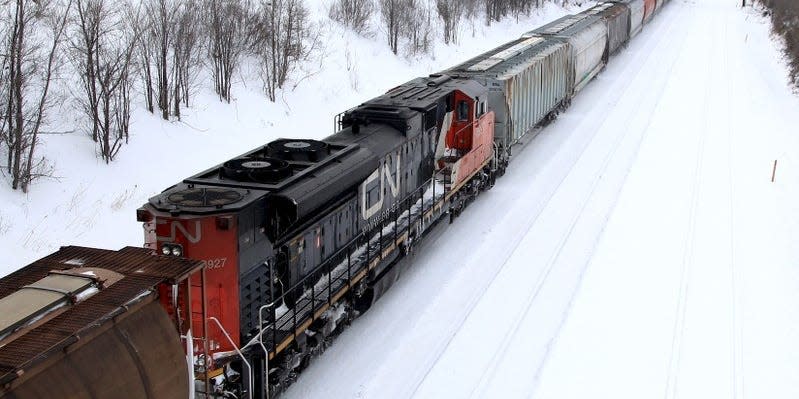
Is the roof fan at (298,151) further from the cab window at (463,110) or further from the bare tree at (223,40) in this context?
the bare tree at (223,40)

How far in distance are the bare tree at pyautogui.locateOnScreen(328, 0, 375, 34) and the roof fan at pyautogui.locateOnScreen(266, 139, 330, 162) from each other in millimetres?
24272

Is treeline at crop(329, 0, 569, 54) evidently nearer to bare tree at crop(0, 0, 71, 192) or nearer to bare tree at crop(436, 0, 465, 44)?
bare tree at crop(436, 0, 465, 44)

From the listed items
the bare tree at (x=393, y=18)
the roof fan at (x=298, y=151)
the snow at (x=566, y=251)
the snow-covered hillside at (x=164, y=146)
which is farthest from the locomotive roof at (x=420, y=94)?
the bare tree at (x=393, y=18)

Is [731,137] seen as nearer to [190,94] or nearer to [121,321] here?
[190,94]

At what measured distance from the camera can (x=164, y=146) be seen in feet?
66.8

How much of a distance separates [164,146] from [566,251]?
1098cm

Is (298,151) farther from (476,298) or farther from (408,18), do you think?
(408,18)

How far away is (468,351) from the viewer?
12.8 m

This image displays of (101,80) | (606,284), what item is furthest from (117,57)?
(606,284)

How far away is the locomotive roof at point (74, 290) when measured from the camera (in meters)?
6.05

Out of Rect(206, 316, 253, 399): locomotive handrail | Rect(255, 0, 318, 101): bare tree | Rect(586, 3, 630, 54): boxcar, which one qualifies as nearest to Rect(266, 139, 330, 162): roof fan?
Rect(206, 316, 253, 399): locomotive handrail

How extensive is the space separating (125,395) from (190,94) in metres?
18.3

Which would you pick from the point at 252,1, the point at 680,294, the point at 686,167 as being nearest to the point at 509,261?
the point at 680,294

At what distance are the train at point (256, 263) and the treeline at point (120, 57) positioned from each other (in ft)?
23.5
